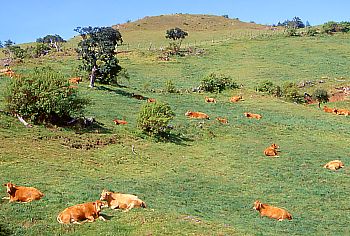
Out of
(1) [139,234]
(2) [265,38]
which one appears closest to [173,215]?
(1) [139,234]

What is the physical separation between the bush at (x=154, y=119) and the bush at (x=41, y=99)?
4.05 metres

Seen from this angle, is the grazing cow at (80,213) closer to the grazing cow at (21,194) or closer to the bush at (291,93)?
the grazing cow at (21,194)

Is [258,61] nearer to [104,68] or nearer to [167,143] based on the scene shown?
[104,68]

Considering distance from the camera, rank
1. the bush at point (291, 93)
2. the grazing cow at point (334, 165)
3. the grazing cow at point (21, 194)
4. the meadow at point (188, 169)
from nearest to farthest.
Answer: the meadow at point (188, 169), the grazing cow at point (21, 194), the grazing cow at point (334, 165), the bush at point (291, 93)

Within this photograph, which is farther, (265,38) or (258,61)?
(265,38)

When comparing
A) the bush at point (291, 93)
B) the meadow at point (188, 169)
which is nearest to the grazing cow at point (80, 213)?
the meadow at point (188, 169)

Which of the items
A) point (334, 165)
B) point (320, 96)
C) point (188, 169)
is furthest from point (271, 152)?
point (320, 96)

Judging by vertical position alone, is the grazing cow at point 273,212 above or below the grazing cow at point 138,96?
below

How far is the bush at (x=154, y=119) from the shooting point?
27.4m

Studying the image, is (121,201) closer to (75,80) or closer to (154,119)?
(154,119)

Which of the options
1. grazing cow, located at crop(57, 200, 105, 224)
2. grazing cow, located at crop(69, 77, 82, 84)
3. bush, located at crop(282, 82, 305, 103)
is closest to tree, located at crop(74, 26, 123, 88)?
grazing cow, located at crop(69, 77, 82, 84)

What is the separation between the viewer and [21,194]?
14.4m

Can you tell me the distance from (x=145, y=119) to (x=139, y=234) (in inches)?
641

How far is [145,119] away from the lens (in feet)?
90.6
